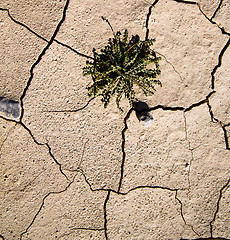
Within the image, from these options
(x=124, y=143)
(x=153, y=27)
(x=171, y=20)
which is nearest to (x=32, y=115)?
(x=124, y=143)

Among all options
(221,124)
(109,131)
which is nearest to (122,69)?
(109,131)

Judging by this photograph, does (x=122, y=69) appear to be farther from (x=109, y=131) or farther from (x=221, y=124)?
(x=221, y=124)

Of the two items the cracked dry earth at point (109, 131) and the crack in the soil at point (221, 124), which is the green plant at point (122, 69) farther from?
the crack in the soil at point (221, 124)

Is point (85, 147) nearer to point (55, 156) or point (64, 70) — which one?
point (55, 156)

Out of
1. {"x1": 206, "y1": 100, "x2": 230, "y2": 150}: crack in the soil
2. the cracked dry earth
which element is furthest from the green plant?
{"x1": 206, "y1": 100, "x2": 230, "y2": 150}: crack in the soil

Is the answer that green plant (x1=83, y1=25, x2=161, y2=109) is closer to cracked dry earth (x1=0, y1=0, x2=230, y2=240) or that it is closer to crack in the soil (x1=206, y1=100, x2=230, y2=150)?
cracked dry earth (x1=0, y1=0, x2=230, y2=240)

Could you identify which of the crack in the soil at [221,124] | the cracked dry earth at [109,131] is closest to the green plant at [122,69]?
the cracked dry earth at [109,131]
